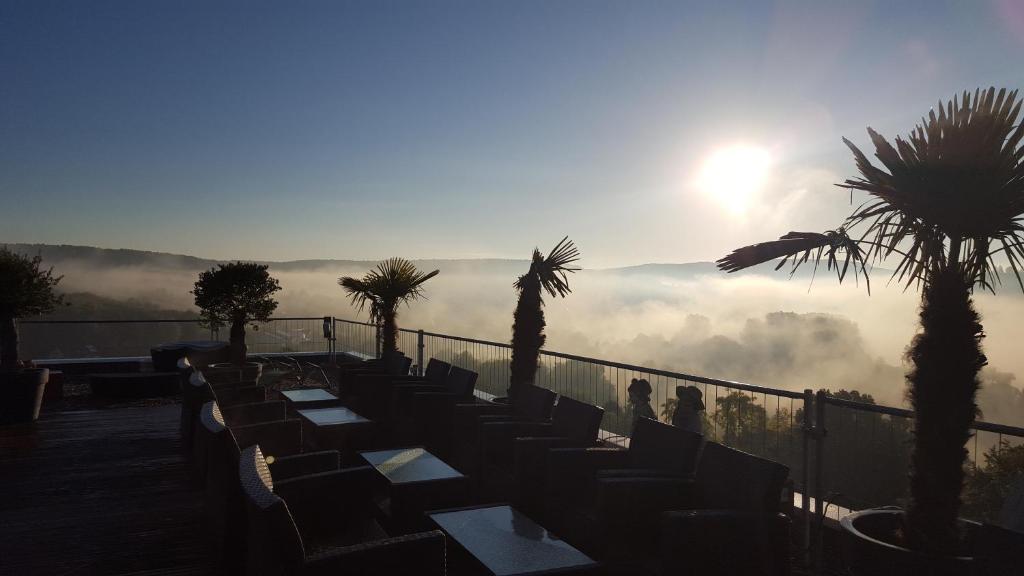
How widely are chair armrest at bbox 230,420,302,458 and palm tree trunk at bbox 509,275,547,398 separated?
3.26 meters

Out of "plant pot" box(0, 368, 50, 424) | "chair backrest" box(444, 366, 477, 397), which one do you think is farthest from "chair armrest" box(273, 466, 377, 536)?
"plant pot" box(0, 368, 50, 424)

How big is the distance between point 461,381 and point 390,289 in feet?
14.4

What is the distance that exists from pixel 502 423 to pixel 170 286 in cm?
9125

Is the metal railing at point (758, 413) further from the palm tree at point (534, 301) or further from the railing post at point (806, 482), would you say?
the palm tree at point (534, 301)

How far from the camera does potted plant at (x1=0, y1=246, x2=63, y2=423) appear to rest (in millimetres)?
7293

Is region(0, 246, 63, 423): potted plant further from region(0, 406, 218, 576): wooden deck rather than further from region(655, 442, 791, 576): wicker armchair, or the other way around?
region(655, 442, 791, 576): wicker armchair

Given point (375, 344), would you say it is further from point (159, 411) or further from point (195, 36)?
point (195, 36)

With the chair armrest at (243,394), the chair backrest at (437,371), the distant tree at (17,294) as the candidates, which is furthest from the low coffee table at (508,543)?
the distant tree at (17,294)

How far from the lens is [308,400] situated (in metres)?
6.87

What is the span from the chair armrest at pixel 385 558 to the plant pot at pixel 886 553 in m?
2.18

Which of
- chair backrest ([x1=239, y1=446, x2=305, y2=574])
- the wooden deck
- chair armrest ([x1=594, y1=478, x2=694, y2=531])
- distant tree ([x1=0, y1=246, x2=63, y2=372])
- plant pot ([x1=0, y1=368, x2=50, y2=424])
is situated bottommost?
the wooden deck

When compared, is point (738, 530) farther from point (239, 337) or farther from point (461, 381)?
point (239, 337)

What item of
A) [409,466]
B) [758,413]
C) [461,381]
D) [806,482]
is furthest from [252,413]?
[758,413]

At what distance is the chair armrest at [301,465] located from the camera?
3350 mm
